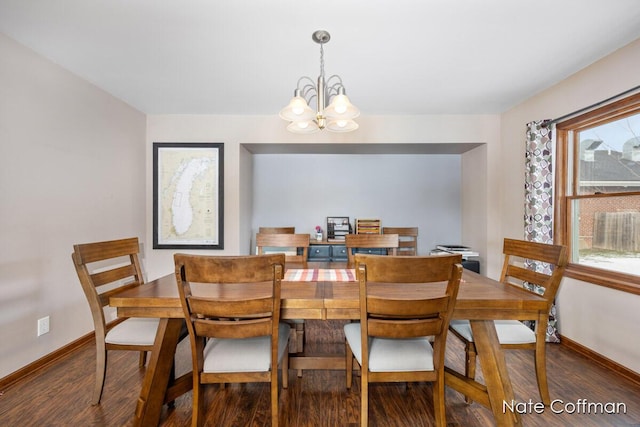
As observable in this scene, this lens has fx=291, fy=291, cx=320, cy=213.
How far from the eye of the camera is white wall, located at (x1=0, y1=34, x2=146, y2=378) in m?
1.98

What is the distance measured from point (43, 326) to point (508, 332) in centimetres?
324

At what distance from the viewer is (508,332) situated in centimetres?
171

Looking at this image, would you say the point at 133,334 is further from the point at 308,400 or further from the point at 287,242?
the point at 287,242

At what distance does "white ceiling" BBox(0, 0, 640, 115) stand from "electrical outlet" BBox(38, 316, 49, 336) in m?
2.01

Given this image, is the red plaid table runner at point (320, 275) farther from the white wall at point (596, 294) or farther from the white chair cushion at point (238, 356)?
the white wall at point (596, 294)

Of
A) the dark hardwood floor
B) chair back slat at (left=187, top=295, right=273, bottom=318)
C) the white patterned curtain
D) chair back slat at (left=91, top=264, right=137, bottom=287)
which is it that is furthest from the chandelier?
the white patterned curtain

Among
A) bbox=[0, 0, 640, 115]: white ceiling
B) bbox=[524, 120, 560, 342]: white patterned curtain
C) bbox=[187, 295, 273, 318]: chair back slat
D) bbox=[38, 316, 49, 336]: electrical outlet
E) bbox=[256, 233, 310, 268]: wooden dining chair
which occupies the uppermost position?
bbox=[0, 0, 640, 115]: white ceiling

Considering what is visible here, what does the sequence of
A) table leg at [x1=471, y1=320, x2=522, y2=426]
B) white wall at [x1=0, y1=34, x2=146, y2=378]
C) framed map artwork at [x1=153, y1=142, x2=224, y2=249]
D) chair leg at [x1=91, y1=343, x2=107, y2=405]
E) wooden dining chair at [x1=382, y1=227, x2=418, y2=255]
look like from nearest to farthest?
table leg at [x1=471, y1=320, x2=522, y2=426]
chair leg at [x1=91, y1=343, x2=107, y2=405]
white wall at [x1=0, y1=34, x2=146, y2=378]
wooden dining chair at [x1=382, y1=227, x2=418, y2=255]
framed map artwork at [x1=153, y1=142, x2=224, y2=249]

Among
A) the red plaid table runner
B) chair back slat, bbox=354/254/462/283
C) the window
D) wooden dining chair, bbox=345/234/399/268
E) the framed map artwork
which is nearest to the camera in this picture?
chair back slat, bbox=354/254/462/283

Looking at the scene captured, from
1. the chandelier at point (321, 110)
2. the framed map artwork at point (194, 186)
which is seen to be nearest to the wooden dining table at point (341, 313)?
the chandelier at point (321, 110)

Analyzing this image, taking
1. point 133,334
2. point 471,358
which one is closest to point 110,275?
point 133,334

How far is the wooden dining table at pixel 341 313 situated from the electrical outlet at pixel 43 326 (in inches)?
51.5

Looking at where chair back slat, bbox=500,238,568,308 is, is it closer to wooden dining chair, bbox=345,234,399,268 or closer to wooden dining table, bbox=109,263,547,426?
wooden dining table, bbox=109,263,547,426

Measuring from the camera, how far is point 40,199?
86.6 inches
